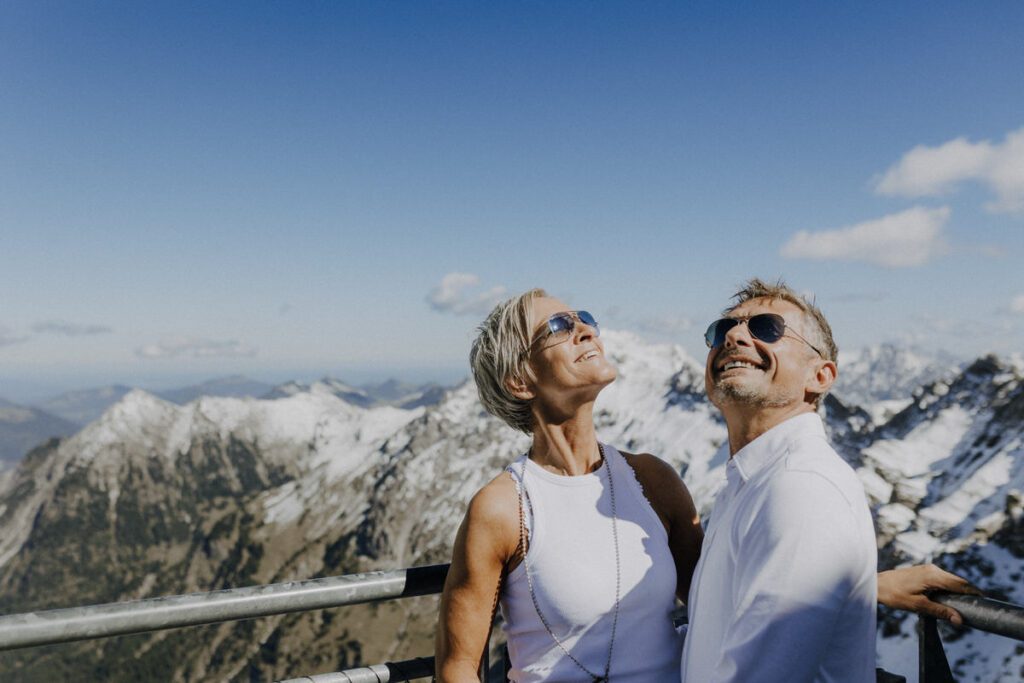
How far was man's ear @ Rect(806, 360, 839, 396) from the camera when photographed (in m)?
5.22

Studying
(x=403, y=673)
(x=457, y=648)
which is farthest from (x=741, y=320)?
(x=403, y=673)

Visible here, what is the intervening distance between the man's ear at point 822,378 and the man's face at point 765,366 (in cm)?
3

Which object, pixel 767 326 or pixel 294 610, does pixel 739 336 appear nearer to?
pixel 767 326

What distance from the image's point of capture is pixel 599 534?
18.0 feet

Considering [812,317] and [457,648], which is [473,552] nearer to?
[457,648]

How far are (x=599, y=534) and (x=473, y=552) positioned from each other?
102 centimetres

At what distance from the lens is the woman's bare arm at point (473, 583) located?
5.18m

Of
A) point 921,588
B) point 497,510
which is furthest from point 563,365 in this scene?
point 921,588

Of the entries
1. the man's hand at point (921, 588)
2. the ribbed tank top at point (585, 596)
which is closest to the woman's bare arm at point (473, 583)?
the ribbed tank top at point (585, 596)

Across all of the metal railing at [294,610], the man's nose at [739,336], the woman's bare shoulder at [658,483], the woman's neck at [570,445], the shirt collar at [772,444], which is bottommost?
the metal railing at [294,610]

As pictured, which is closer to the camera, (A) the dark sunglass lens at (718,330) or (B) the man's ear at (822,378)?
(B) the man's ear at (822,378)

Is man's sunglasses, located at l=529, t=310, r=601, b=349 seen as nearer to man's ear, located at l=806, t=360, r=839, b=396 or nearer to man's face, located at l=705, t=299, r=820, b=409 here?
man's face, located at l=705, t=299, r=820, b=409

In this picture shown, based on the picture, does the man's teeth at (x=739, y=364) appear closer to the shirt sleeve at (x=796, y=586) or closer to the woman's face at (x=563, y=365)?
the woman's face at (x=563, y=365)

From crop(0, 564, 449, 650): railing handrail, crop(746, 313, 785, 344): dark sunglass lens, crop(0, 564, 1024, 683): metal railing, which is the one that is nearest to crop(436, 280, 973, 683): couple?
crop(746, 313, 785, 344): dark sunglass lens
